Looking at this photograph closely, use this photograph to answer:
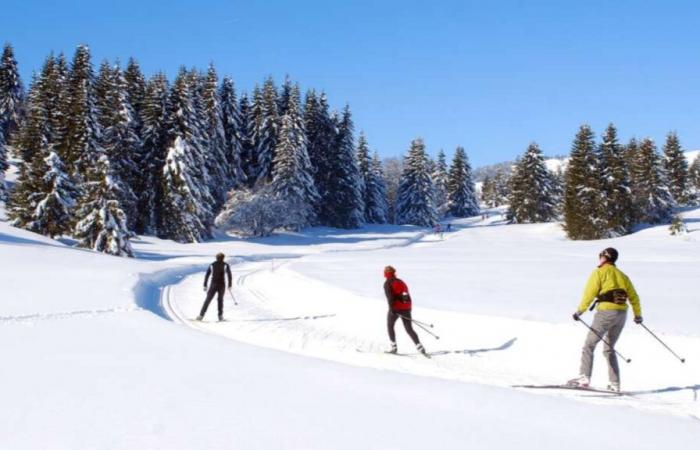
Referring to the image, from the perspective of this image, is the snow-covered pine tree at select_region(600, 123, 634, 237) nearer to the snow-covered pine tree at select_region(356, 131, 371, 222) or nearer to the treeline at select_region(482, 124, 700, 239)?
the treeline at select_region(482, 124, 700, 239)

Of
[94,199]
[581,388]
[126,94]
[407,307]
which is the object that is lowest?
[581,388]

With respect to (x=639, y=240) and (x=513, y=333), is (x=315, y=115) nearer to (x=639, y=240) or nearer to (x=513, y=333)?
(x=639, y=240)

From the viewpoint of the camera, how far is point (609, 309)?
26.0 feet

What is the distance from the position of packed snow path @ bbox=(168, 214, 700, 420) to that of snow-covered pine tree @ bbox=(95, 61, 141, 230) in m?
30.5

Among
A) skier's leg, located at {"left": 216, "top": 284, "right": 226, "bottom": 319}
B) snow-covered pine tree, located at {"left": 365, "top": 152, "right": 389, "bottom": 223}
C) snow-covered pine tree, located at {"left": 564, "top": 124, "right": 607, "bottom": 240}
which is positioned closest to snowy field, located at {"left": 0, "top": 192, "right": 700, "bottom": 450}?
skier's leg, located at {"left": 216, "top": 284, "right": 226, "bottom": 319}

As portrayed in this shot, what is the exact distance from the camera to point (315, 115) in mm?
65938

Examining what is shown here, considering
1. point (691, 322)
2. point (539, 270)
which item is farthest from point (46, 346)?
point (539, 270)

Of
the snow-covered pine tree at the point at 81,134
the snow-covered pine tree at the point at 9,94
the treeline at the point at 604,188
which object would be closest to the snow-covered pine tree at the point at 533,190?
the treeline at the point at 604,188

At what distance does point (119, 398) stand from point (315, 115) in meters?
62.1

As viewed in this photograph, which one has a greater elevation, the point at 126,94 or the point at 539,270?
the point at 126,94

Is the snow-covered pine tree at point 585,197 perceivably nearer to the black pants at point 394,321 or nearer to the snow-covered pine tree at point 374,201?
the snow-covered pine tree at point 374,201

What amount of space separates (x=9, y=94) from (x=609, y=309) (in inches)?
2938

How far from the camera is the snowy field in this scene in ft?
15.8

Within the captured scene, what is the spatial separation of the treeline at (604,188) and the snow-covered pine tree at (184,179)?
32.4 meters
